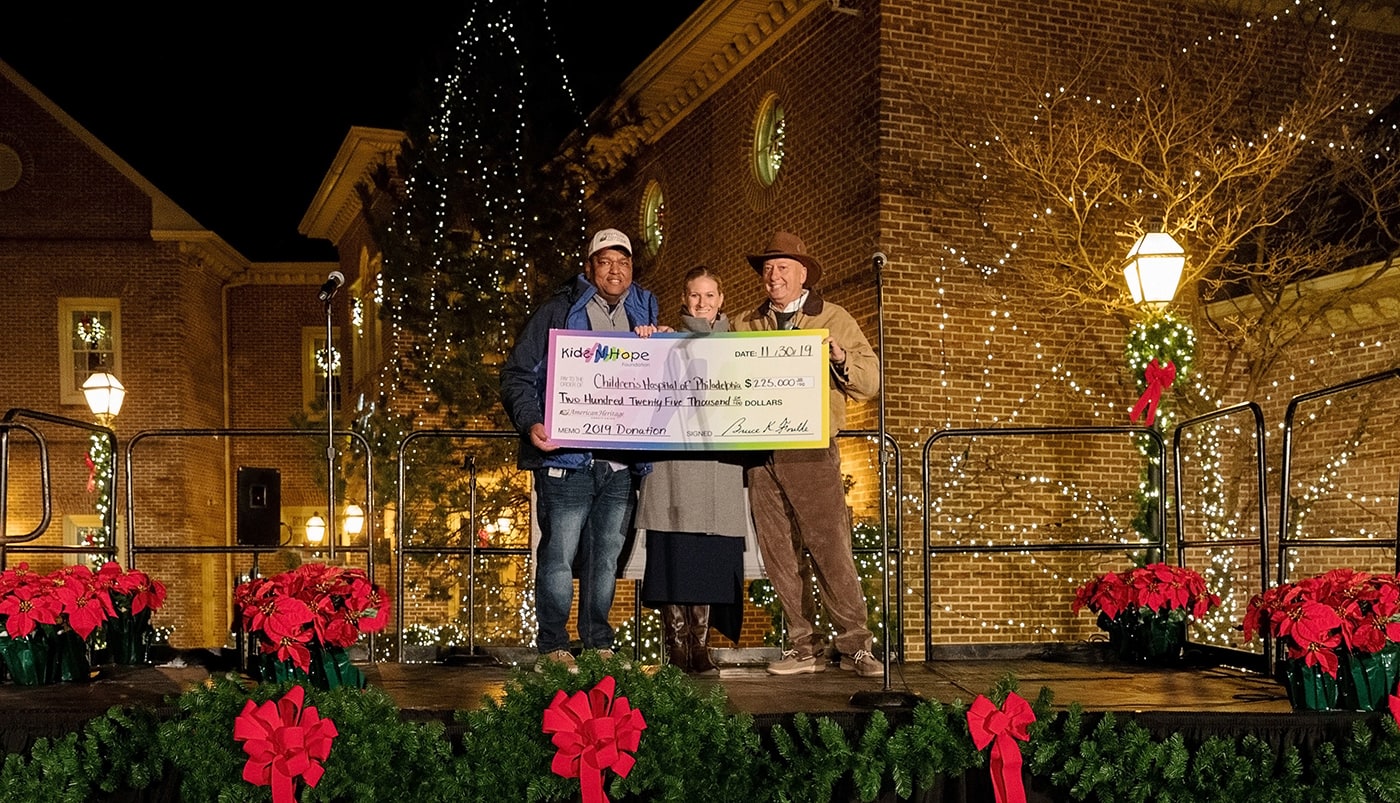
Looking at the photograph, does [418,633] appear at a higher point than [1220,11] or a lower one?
lower

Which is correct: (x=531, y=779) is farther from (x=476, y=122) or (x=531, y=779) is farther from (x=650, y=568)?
(x=476, y=122)

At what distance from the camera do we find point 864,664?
6391 millimetres

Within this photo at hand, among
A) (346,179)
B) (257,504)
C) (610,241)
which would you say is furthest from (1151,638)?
(346,179)

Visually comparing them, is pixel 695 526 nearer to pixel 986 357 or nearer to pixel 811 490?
pixel 811 490

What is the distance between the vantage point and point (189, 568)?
2656 centimetres

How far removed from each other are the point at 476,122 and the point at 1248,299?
9.95 m

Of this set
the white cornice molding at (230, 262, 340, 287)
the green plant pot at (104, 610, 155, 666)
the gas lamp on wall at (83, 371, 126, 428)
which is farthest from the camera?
the white cornice molding at (230, 262, 340, 287)

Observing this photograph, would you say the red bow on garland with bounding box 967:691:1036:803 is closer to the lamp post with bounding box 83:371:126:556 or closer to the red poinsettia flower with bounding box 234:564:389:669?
the red poinsettia flower with bounding box 234:564:389:669

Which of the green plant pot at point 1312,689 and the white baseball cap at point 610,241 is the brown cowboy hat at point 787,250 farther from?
the green plant pot at point 1312,689

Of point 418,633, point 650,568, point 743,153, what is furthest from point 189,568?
point 650,568

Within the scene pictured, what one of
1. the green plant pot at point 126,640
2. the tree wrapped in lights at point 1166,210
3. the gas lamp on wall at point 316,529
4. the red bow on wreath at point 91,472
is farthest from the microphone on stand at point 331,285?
the gas lamp on wall at point 316,529

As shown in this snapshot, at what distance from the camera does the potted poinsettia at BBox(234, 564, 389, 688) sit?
5.27 m

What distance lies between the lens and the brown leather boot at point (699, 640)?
21.2 ft

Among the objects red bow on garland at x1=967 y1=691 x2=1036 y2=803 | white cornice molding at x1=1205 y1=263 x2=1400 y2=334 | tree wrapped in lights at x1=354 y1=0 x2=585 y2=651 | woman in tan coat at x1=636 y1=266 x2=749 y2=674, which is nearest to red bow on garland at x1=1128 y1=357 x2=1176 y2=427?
woman in tan coat at x1=636 y1=266 x2=749 y2=674
